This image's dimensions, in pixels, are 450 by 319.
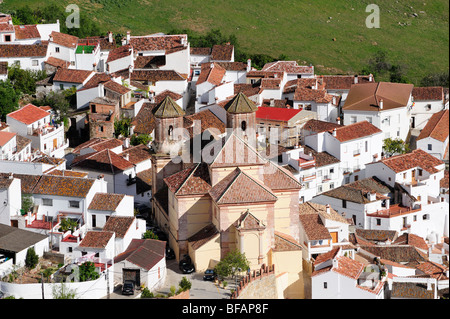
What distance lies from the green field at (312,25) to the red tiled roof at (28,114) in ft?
66.4

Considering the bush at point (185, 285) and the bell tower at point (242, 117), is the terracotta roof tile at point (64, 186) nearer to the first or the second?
the bell tower at point (242, 117)

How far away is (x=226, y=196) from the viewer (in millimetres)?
37188

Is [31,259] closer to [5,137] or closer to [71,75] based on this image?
[5,137]

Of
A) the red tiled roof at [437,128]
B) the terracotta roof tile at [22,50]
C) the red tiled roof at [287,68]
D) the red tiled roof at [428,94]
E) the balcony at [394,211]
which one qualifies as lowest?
the balcony at [394,211]

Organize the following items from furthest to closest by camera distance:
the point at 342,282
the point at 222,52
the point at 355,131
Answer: the point at 222,52 < the point at 355,131 < the point at 342,282

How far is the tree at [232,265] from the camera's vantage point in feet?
118

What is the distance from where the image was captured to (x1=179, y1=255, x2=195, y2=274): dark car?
1467 inches

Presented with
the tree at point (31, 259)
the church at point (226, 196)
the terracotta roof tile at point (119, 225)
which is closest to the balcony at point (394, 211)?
the church at point (226, 196)

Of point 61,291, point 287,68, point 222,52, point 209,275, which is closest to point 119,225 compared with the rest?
point 209,275

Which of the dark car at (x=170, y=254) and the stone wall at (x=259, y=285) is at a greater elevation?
the stone wall at (x=259, y=285)

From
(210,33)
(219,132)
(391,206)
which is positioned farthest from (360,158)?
(210,33)

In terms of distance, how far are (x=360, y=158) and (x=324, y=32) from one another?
27891 millimetres

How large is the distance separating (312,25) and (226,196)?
45.0 meters

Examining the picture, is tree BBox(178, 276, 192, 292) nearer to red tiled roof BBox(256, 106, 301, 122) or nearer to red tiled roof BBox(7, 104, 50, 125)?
red tiled roof BBox(7, 104, 50, 125)
